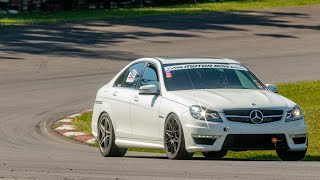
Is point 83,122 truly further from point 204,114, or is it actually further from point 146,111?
point 204,114

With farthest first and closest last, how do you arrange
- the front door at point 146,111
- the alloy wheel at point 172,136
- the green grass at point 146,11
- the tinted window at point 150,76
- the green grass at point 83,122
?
the green grass at point 146,11, the green grass at point 83,122, the tinted window at point 150,76, the front door at point 146,111, the alloy wheel at point 172,136

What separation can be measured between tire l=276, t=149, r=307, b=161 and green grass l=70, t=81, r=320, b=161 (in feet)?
3.38

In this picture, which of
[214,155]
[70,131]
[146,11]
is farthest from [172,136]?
[146,11]

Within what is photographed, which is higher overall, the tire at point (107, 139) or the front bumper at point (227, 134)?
the front bumper at point (227, 134)

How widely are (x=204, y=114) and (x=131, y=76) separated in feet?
7.68

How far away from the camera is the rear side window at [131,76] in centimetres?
1648

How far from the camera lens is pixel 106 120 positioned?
1680 centimetres

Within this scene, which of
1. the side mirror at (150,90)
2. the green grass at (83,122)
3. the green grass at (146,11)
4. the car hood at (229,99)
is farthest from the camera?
the green grass at (146,11)

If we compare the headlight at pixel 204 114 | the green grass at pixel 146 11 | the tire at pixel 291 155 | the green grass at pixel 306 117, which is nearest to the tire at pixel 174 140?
the headlight at pixel 204 114

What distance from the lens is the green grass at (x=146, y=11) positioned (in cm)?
4444

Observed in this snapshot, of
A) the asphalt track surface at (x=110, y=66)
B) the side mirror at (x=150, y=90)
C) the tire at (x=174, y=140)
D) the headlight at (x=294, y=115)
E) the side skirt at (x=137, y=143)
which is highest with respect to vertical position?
the side mirror at (x=150, y=90)

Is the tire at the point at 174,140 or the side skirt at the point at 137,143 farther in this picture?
the side skirt at the point at 137,143

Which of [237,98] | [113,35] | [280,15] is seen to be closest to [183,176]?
[237,98]

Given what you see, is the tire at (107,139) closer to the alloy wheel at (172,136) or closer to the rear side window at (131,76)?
the rear side window at (131,76)
